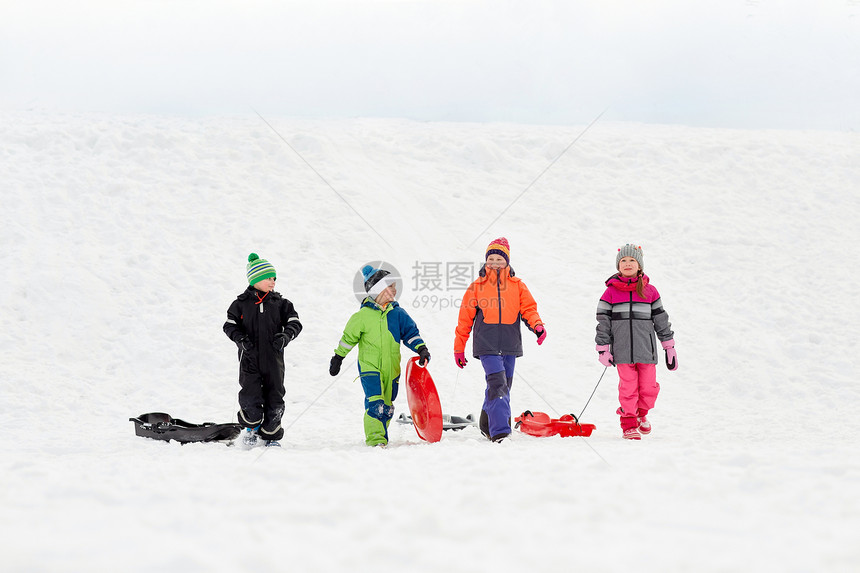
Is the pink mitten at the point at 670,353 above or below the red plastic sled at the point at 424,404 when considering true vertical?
above

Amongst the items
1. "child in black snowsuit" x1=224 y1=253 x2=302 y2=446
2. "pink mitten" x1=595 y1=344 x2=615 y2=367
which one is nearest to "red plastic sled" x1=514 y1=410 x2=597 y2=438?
"pink mitten" x1=595 y1=344 x2=615 y2=367

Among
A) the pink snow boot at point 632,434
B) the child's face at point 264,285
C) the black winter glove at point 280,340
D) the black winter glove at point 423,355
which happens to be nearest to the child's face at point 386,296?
the black winter glove at point 423,355

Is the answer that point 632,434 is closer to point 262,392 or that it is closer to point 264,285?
point 262,392

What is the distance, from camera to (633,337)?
20.3 feet

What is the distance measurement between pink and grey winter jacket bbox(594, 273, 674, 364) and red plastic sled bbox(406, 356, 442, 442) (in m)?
1.74

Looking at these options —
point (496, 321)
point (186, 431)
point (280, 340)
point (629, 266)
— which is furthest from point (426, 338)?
point (186, 431)

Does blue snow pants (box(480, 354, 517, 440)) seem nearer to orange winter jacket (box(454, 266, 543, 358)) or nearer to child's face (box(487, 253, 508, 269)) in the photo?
orange winter jacket (box(454, 266, 543, 358))

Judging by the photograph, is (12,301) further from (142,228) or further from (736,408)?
(736,408)

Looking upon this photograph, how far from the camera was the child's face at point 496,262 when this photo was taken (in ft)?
20.5

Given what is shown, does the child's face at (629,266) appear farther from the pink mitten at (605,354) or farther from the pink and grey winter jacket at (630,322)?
the pink mitten at (605,354)

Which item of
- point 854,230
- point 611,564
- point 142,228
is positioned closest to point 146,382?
point 142,228

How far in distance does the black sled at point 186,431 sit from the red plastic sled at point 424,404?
1642 mm

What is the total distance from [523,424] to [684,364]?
15.0ft

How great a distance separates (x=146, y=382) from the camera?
826cm
